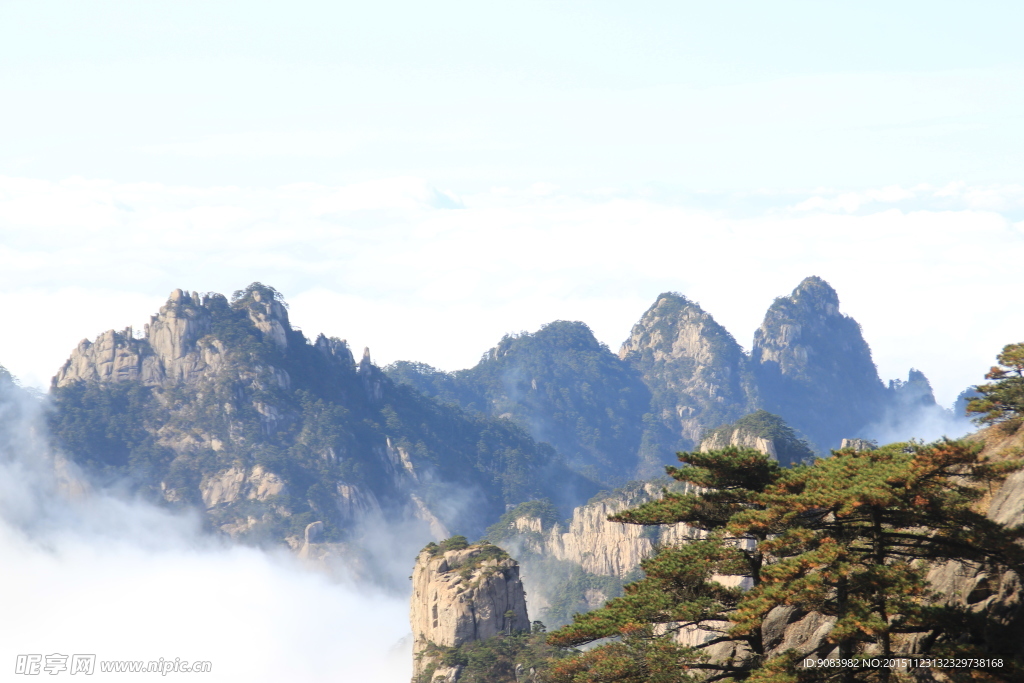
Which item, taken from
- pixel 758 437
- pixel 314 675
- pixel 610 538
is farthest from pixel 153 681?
pixel 758 437

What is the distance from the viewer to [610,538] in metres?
192

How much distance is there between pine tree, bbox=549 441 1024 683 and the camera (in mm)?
28609

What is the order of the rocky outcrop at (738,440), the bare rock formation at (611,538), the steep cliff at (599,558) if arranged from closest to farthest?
the rocky outcrop at (738,440)
the steep cliff at (599,558)
the bare rock formation at (611,538)

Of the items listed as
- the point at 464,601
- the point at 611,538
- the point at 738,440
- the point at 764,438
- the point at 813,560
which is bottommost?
the point at 464,601

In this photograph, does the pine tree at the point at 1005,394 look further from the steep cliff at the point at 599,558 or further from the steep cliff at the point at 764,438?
the steep cliff at the point at 599,558

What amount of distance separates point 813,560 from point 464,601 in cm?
7964

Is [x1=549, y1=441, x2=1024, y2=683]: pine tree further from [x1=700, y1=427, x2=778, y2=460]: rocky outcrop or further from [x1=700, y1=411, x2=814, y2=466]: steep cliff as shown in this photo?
[x1=700, y1=427, x2=778, y2=460]: rocky outcrop

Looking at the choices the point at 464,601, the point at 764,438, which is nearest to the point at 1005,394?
the point at 464,601

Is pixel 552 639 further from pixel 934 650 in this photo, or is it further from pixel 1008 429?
pixel 1008 429

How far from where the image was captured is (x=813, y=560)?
2881 cm

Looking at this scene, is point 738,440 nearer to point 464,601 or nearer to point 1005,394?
point 464,601

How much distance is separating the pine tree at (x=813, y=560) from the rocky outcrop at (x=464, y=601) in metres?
70.6

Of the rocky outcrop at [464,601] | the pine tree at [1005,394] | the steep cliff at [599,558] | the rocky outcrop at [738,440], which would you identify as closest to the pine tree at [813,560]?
the pine tree at [1005,394]

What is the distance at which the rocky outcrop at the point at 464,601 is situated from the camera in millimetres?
105000
